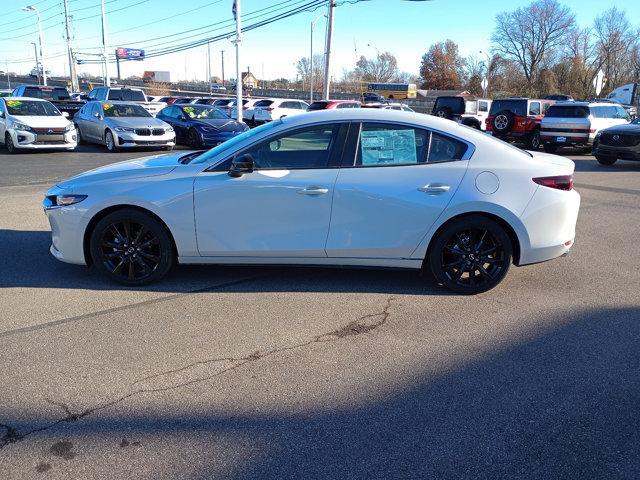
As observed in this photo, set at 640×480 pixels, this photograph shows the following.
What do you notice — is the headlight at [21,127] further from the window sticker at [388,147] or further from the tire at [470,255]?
the tire at [470,255]

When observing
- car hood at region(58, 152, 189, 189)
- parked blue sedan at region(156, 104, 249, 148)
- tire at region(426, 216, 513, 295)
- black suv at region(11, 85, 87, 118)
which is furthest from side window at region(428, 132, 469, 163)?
black suv at region(11, 85, 87, 118)

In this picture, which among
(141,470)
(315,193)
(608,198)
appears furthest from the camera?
(608,198)

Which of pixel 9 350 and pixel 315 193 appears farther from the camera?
pixel 315 193

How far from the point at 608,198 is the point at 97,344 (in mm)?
9690

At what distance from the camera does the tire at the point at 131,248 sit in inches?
184

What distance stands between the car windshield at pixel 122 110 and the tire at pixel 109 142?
0.77 metres

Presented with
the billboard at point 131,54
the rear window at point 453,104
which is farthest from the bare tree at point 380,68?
the rear window at point 453,104

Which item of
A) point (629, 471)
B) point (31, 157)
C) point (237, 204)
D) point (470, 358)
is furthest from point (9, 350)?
point (31, 157)

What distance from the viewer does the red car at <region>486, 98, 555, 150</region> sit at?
20125 millimetres

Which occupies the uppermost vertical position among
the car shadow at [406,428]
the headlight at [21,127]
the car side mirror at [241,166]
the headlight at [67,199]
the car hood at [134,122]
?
the car side mirror at [241,166]

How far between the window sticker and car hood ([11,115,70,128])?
13.5m

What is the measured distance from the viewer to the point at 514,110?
20.5 m

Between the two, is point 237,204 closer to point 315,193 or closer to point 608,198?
point 315,193

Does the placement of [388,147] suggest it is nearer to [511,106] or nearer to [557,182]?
[557,182]
